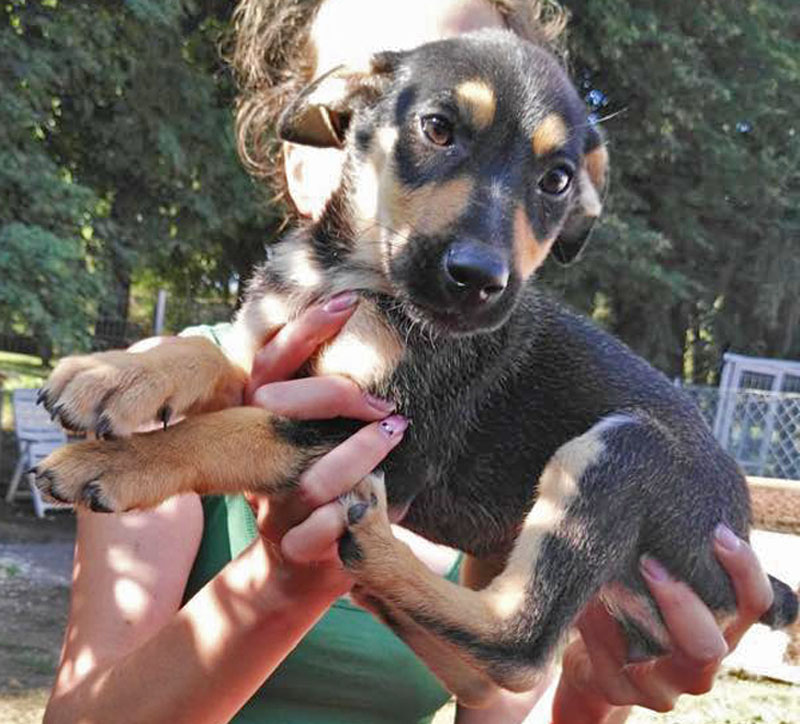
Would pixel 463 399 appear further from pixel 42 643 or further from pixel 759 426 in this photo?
pixel 759 426

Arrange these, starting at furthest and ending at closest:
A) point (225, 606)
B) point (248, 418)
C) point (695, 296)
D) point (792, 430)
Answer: point (695, 296)
point (792, 430)
point (225, 606)
point (248, 418)

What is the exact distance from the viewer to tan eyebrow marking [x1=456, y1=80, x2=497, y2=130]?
6.89 ft

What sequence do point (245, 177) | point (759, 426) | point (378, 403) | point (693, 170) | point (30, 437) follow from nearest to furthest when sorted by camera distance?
1. point (378, 403)
2. point (245, 177)
3. point (30, 437)
4. point (759, 426)
5. point (693, 170)

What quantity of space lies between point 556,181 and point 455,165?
0.30 m

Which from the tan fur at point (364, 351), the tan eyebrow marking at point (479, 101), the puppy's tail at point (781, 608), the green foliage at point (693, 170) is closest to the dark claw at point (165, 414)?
the tan fur at point (364, 351)

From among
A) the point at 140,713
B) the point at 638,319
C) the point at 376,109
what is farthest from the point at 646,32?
the point at 140,713

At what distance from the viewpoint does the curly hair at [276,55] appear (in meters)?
2.94

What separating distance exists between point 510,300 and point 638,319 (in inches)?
455

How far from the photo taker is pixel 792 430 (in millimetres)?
11016

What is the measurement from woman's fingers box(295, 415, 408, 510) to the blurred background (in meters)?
3.03

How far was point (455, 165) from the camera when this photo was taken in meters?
2.09

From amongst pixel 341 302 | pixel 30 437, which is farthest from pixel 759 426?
pixel 341 302

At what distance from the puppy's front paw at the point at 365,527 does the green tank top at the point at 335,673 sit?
0.55m

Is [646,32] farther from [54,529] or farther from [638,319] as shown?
[54,529]
